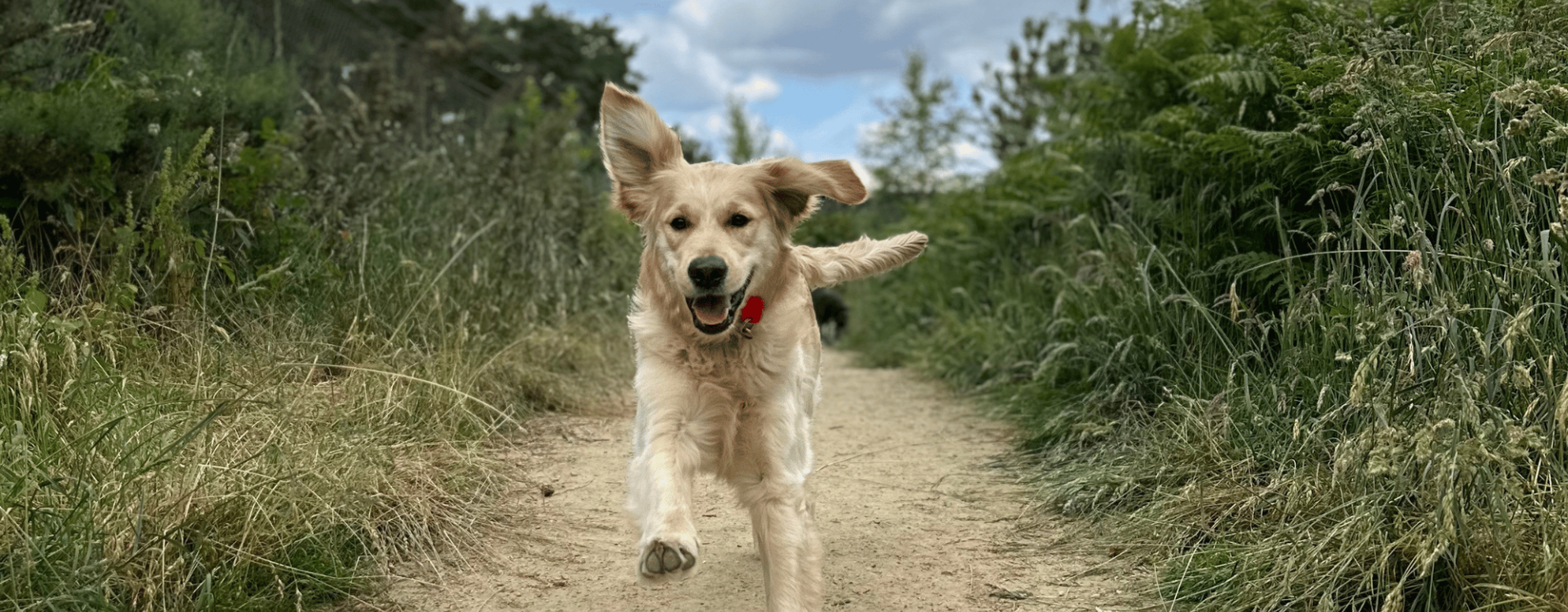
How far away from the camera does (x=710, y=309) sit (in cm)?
336

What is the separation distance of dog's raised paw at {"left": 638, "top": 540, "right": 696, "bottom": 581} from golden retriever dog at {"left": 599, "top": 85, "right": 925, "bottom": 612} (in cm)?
14

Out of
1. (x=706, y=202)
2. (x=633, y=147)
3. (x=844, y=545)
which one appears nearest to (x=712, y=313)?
(x=706, y=202)

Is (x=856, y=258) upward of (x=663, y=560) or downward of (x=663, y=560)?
upward

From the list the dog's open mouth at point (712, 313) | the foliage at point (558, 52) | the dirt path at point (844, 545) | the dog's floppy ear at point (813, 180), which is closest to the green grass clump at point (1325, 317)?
the dirt path at point (844, 545)

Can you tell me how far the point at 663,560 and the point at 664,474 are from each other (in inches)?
16.1

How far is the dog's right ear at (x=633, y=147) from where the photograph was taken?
377 centimetres

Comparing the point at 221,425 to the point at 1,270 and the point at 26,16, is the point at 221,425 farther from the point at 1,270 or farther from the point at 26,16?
the point at 26,16

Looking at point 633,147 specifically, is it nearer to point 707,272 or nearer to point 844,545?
point 707,272

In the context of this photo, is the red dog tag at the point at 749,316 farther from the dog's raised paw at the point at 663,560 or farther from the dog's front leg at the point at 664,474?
the dog's raised paw at the point at 663,560

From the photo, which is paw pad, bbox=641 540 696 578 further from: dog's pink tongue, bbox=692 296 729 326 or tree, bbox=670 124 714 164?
tree, bbox=670 124 714 164

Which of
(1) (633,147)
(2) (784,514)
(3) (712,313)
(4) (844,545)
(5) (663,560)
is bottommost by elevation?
(4) (844,545)

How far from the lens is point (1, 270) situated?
13.8 ft

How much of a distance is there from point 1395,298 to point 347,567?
3389 millimetres

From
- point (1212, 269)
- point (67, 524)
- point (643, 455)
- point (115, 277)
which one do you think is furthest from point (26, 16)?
point (1212, 269)
